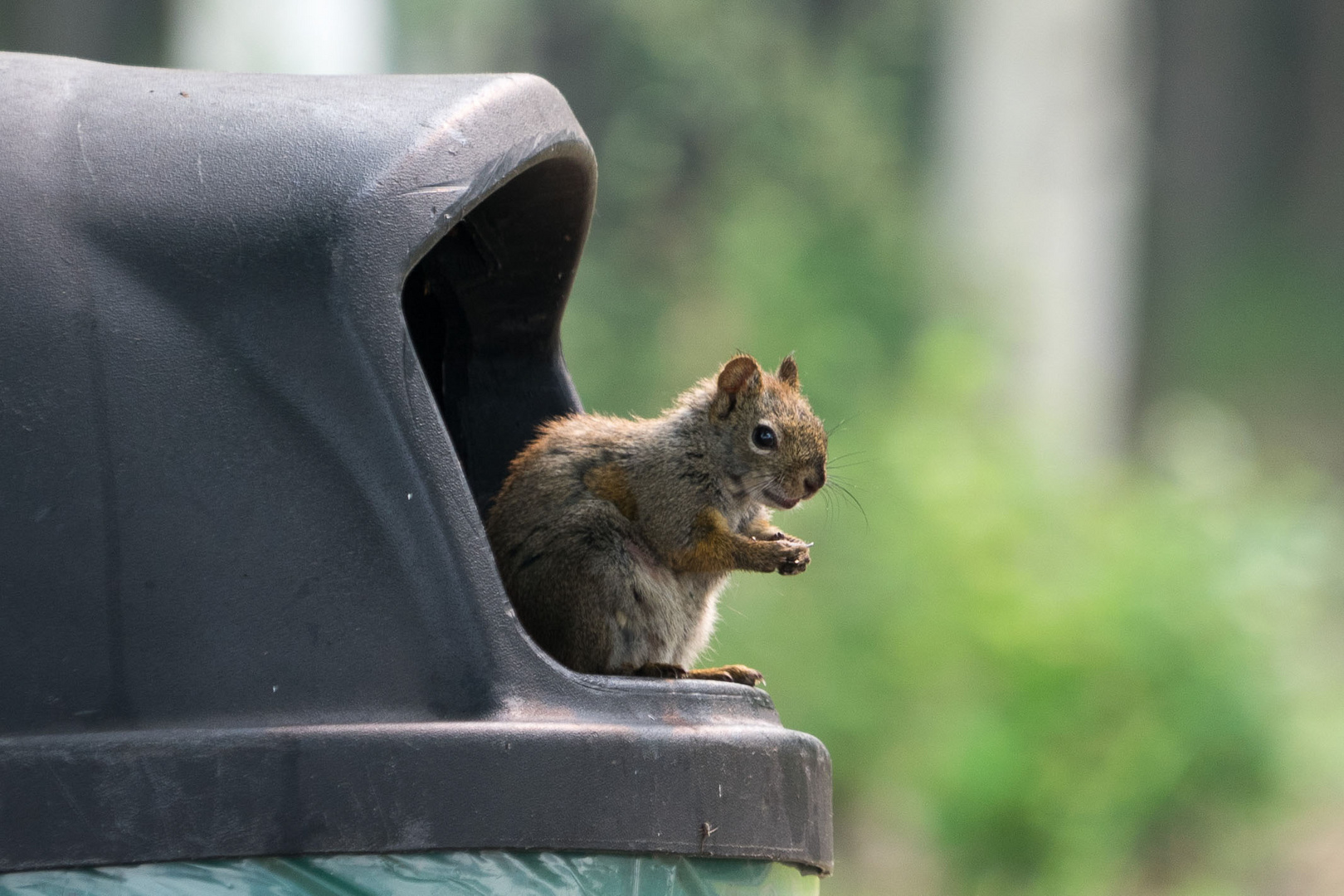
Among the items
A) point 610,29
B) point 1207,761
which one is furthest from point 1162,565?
point 610,29

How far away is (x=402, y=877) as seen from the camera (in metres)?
1.63

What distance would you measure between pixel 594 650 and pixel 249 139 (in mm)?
849

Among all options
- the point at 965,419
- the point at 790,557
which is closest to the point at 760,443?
the point at 790,557

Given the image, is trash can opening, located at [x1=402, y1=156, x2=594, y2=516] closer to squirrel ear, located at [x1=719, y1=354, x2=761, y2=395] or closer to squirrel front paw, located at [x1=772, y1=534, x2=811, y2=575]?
squirrel ear, located at [x1=719, y1=354, x2=761, y2=395]

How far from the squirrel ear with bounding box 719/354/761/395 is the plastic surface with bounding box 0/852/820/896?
3.74ft

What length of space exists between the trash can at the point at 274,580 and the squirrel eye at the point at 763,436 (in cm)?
92

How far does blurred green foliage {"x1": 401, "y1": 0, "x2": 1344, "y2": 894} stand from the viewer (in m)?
8.13

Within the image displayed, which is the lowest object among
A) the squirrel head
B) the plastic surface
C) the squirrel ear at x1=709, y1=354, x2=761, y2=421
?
the plastic surface

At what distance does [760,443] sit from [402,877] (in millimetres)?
1315

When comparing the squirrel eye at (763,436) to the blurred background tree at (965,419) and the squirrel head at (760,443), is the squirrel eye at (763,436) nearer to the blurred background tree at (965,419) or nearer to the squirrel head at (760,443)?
the squirrel head at (760,443)

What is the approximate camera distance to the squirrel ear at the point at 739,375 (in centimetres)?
281

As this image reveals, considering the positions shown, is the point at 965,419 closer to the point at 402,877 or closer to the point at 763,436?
the point at 763,436

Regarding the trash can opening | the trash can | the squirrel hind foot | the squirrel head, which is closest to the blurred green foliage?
the squirrel head

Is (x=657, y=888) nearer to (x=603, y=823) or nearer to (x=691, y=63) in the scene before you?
(x=603, y=823)
